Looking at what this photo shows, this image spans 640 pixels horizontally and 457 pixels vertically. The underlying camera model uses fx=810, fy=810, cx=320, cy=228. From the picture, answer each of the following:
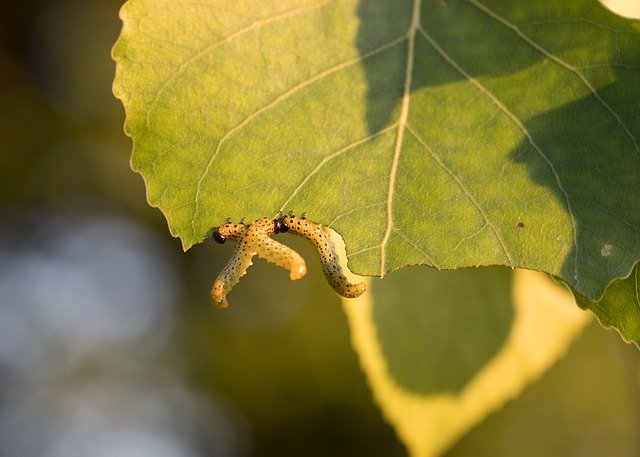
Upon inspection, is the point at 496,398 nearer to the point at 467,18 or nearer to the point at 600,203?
the point at 600,203

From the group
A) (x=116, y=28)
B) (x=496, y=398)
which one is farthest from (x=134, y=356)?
(x=496, y=398)

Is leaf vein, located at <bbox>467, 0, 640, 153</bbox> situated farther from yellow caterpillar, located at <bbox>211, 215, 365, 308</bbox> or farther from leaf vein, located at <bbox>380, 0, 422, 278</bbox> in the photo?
yellow caterpillar, located at <bbox>211, 215, 365, 308</bbox>

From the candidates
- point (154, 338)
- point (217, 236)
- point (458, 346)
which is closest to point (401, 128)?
point (217, 236)

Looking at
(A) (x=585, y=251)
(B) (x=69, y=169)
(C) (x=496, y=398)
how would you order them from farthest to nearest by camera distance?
(B) (x=69, y=169) → (C) (x=496, y=398) → (A) (x=585, y=251)

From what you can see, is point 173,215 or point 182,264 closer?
point 173,215

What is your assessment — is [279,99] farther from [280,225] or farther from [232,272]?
[232,272]

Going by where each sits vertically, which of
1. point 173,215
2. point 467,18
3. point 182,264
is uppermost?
point 467,18

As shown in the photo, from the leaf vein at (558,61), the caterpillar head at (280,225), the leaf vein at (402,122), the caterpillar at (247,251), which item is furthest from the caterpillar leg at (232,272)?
the leaf vein at (558,61)

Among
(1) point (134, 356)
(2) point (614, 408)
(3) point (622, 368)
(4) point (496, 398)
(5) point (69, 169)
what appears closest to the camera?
(4) point (496, 398)
